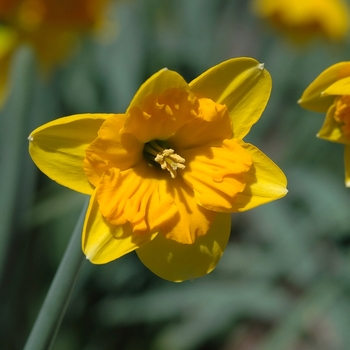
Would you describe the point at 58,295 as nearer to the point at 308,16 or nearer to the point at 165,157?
the point at 165,157

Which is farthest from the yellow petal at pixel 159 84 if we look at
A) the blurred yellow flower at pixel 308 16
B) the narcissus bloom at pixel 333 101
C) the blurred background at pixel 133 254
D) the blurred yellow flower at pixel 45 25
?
the blurred yellow flower at pixel 308 16

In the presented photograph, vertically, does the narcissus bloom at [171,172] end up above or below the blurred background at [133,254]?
above

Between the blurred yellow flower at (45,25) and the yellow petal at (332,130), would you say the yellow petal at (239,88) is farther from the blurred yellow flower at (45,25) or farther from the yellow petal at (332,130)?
the blurred yellow flower at (45,25)

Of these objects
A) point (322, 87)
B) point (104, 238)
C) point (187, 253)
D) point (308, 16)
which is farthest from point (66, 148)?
→ point (308, 16)

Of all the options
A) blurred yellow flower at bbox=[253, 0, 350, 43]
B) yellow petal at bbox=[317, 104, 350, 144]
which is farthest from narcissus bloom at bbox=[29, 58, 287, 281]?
blurred yellow flower at bbox=[253, 0, 350, 43]

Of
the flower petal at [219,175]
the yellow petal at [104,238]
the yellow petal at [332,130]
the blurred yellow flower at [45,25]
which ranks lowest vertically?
the blurred yellow flower at [45,25]

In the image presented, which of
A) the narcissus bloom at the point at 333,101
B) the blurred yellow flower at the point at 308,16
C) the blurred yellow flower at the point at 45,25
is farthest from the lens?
the blurred yellow flower at the point at 308,16

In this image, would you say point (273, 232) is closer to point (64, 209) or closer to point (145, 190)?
point (64, 209)
